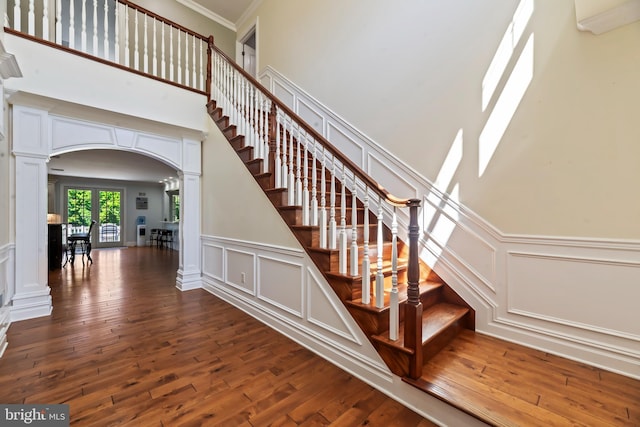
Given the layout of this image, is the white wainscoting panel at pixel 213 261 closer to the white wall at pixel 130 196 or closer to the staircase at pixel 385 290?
the staircase at pixel 385 290

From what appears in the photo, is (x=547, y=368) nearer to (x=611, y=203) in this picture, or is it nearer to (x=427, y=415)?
(x=427, y=415)

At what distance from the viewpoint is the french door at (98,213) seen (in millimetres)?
9398

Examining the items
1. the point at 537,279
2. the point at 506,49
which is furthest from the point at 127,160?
the point at 537,279

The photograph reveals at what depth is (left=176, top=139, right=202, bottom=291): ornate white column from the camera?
166 inches

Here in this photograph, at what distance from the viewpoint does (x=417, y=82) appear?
9.27 feet

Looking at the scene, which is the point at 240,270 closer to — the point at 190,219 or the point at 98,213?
the point at 190,219

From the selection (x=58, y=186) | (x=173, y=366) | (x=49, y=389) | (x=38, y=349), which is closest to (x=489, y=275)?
(x=173, y=366)

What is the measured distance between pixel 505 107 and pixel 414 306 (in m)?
1.83

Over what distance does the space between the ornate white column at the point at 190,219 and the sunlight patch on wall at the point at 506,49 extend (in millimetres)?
3947

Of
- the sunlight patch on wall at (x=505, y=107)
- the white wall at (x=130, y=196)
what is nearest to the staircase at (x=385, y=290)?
the sunlight patch on wall at (x=505, y=107)

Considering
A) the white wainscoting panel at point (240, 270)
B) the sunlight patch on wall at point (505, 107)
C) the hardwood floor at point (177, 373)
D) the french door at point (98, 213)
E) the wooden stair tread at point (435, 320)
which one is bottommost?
the hardwood floor at point (177, 373)

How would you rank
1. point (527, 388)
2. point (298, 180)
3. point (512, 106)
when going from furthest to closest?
point (298, 180) → point (512, 106) → point (527, 388)

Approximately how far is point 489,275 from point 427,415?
49.8 inches

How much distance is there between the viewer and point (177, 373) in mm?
2057
